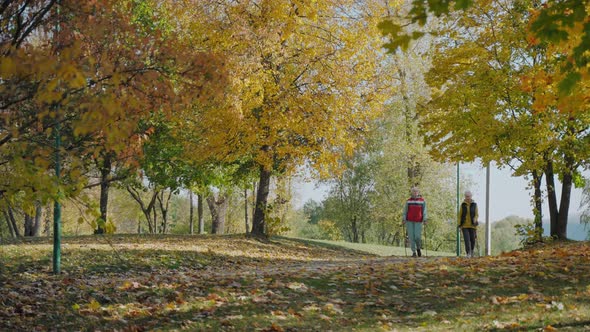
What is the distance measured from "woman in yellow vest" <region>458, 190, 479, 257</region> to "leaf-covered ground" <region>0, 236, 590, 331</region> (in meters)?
2.79

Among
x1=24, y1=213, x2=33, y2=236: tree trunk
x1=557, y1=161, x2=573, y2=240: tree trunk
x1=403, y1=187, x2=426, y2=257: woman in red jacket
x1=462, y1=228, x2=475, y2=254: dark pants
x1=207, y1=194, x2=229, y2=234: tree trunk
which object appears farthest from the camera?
x1=207, y1=194, x2=229, y2=234: tree trunk

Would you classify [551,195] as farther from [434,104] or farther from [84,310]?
[84,310]

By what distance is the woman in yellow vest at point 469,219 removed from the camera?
51.6 feet

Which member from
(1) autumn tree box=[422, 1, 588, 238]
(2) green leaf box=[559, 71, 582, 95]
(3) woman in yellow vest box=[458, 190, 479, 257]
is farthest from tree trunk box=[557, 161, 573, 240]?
(2) green leaf box=[559, 71, 582, 95]

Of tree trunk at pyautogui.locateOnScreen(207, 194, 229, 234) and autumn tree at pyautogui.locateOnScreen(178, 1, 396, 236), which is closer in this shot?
autumn tree at pyautogui.locateOnScreen(178, 1, 396, 236)

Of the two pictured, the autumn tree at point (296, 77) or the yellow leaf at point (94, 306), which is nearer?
the yellow leaf at point (94, 306)

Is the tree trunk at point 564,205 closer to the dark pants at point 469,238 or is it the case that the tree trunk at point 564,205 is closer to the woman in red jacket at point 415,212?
the dark pants at point 469,238

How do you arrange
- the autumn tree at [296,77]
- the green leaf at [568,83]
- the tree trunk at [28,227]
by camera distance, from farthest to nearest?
the tree trunk at [28,227] → the autumn tree at [296,77] → the green leaf at [568,83]

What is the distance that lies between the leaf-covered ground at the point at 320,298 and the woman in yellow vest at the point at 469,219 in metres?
2.79

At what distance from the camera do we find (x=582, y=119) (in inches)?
655

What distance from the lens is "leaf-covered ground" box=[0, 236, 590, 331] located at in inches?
295

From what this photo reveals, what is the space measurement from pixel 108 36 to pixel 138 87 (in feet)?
8.28

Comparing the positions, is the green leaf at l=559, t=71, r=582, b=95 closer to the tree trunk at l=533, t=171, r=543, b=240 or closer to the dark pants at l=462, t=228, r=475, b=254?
the dark pants at l=462, t=228, r=475, b=254

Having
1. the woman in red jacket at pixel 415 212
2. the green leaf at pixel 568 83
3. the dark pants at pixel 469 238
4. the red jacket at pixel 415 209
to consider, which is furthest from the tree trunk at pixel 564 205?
the green leaf at pixel 568 83
